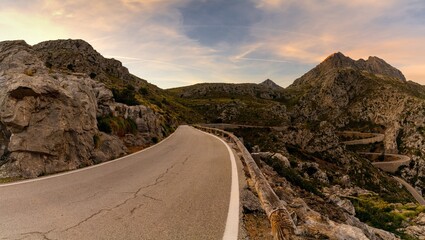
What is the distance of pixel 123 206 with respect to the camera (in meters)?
6.91

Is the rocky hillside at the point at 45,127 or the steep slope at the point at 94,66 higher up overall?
the steep slope at the point at 94,66

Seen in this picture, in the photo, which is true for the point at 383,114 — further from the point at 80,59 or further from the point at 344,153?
the point at 80,59

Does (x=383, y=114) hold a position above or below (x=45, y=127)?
above

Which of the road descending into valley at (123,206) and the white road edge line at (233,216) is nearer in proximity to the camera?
the white road edge line at (233,216)

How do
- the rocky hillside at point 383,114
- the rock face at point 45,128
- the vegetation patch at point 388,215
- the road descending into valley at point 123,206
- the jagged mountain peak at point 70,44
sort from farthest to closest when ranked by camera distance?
1. the jagged mountain peak at point 70,44
2. the rocky hillside at point 383,114
3. the vegetation patch at point 388,215
4. the rock face at point 45,128
5. the road descending into valley at point 123,206

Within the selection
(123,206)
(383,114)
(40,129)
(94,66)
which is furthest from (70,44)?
(383,114)

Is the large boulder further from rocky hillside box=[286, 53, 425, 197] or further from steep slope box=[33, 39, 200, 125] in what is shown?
rocky hillside box=[286, 53, 425, 197]

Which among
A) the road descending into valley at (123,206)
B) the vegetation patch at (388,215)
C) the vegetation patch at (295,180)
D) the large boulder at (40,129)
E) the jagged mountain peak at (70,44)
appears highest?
the jagged mountain peak at (70,44)

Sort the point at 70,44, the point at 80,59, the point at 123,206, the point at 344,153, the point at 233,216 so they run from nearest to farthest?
the point at 233,216, the point at 123,206, the point at 344,153, the point at 80,59, the point at 70,44

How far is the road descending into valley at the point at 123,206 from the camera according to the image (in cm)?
521

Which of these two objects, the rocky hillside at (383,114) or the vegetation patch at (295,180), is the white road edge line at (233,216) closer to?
the vegetation patch at (295,180)

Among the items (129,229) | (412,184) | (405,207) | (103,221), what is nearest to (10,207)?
(103,221)

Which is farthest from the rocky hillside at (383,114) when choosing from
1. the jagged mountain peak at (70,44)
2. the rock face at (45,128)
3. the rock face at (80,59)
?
the jagged mountain peak at (70,44)

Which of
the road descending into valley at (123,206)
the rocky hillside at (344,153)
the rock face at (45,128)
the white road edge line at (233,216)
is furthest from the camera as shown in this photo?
the rock face at (45,128)
